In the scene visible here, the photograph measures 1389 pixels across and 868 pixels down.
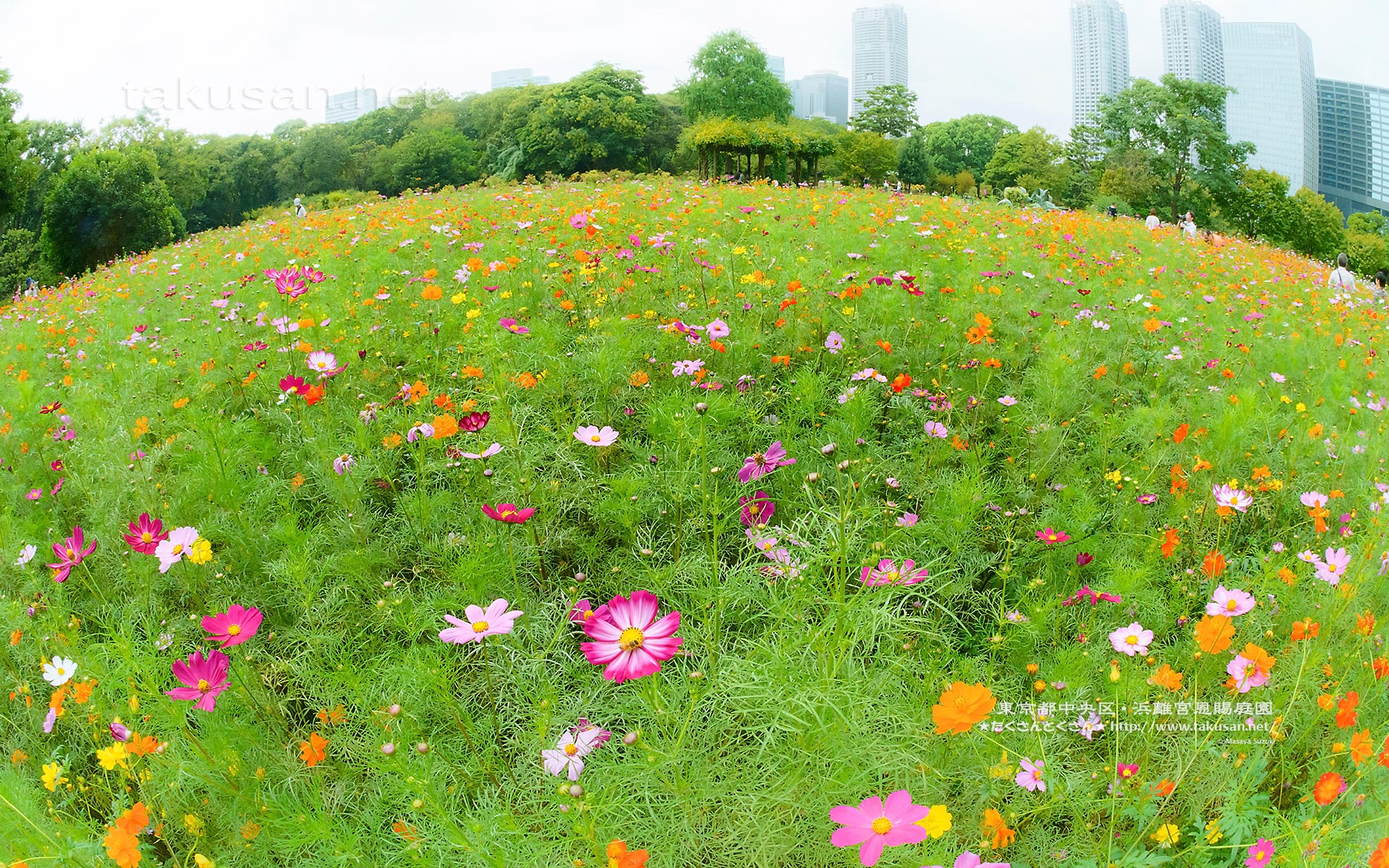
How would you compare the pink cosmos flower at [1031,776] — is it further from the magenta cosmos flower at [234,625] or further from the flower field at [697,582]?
the magenta cosmos flower at [234,625]

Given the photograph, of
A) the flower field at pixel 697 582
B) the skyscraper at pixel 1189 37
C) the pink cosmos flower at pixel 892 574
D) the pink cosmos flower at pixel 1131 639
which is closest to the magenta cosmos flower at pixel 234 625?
the flower field at pixel 697 582

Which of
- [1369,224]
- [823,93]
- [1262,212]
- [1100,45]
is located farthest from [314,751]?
[823,93]

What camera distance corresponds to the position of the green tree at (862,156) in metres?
25.0

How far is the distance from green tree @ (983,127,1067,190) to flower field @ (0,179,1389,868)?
36288 millimetres

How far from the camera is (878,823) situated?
3.09 ft

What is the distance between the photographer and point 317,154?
33375 millimetres

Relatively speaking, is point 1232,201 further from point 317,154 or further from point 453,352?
point 317,154

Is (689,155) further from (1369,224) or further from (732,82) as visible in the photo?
(1369,224)

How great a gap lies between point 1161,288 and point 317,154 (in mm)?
38107

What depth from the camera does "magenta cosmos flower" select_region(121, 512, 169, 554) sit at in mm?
1606

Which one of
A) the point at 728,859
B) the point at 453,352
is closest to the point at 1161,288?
the point at 453,352

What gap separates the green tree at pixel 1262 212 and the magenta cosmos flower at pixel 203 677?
1624 inches

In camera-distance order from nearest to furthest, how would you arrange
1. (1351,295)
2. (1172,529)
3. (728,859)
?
1. (728,859)
2. (1172,529)
3. (1351,295)

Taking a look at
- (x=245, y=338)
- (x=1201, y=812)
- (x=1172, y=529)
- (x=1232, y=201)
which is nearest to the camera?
(x=1201, y=812)
